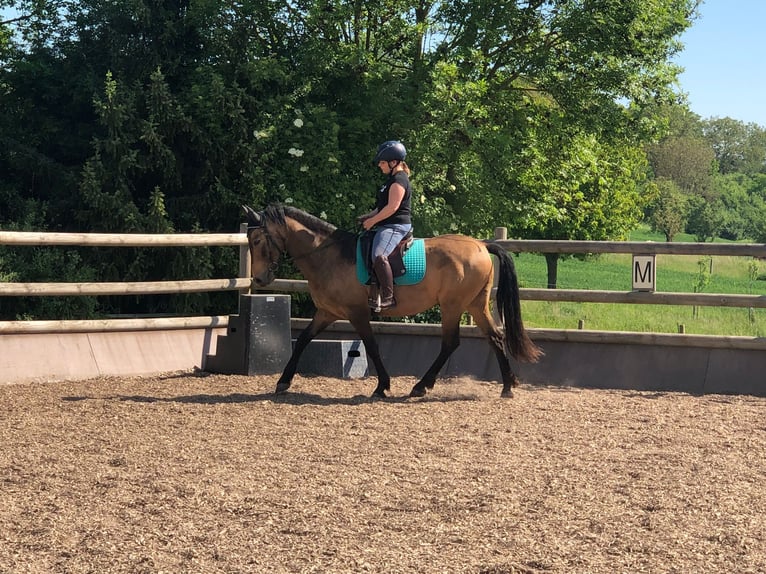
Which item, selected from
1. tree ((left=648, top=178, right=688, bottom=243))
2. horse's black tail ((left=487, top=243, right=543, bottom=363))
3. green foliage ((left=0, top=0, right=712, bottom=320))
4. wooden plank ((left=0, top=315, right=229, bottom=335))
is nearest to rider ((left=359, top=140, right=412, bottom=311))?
horse's black tail ((left=487, top=243, right=543, bottom=363))

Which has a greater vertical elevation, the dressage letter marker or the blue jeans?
the blue jeans

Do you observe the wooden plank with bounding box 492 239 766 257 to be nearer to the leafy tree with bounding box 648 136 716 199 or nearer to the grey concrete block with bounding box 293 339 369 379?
the grey concrete block with bounding box 293 339 369 379

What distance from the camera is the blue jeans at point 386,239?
361 inches

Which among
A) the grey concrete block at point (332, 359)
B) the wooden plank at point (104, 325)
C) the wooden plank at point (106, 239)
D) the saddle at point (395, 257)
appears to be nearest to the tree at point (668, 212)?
the grey concrete block at point (332, 359)

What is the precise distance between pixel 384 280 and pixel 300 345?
3.71 feet

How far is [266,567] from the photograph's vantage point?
4.21 m

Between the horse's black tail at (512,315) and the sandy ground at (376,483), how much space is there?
57cm

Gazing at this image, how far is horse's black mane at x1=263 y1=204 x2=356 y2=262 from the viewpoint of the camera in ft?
31.6

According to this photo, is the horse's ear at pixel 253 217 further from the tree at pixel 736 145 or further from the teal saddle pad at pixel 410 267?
the tree at pixel 736 145

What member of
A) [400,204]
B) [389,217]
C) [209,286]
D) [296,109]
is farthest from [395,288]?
[296,109]

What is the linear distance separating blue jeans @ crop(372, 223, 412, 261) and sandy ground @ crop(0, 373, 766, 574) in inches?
56.1

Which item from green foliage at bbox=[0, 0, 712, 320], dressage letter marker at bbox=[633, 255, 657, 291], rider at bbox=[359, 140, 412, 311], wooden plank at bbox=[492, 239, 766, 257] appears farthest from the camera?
green foliage at bbox=[0, 0, 712, 320]

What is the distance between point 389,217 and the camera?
9.22 meters

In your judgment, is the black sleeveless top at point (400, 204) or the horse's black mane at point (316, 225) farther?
the horse's black mane at point (316, 225)
